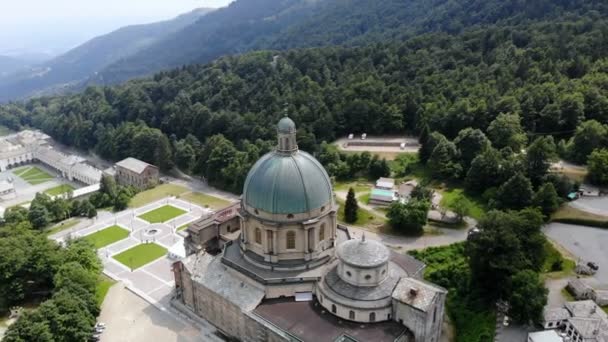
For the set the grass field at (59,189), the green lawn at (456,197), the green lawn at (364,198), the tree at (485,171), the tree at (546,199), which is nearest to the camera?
the tree at (546,199)

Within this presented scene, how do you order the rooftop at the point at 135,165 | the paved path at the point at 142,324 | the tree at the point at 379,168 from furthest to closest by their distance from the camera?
the rooftop at the point at 135,165, the tree at the point at 379,168, the paved path at the point at 142,324

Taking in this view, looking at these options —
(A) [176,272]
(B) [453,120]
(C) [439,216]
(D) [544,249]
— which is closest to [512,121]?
(B) [453,120]

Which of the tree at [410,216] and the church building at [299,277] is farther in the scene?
the tree at [410,216]

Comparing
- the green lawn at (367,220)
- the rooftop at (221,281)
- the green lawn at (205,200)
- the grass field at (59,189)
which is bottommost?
the grass field at (59,189)

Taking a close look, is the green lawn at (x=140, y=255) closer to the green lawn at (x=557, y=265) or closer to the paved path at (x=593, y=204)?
the green lawn at (x=557, y=265)

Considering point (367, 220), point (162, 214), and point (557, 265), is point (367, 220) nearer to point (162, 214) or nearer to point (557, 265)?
point (557, 265)

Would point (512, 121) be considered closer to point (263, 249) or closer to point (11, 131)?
point (263, 249)

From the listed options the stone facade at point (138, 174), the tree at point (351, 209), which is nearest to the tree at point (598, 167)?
the tree at point (351, 209)

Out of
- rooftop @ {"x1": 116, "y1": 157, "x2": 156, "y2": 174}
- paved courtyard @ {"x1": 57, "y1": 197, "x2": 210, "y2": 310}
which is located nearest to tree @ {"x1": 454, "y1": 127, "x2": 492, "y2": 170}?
paved courtyard @ {"x1": 57, "y1": 197, "x2": 210, "y2": 310}
